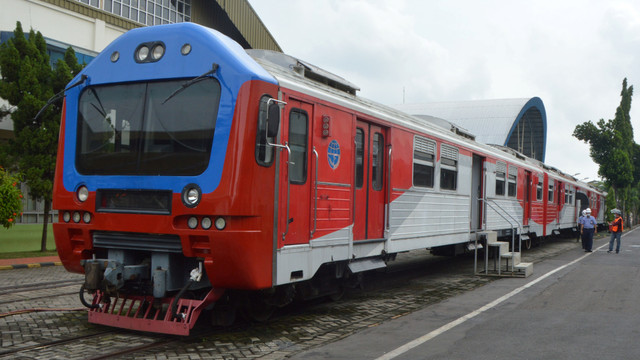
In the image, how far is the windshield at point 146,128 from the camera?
643 centimetres

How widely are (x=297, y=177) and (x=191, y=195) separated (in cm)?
142

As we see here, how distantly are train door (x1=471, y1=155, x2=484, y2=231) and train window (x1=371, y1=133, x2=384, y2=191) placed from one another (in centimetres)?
583

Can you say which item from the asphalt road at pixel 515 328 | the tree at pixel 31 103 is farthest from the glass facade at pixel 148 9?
the asphalt road at pixel 515 328

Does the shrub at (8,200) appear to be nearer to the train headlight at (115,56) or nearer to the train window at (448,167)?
the train headlight at (115,56)

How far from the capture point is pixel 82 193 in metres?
6.94

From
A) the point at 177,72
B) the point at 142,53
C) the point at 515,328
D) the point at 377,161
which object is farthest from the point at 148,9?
the point at 515,328

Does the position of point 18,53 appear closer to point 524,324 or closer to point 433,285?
point 433,285

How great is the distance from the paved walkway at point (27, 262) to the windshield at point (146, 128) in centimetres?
821

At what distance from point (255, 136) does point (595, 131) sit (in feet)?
132

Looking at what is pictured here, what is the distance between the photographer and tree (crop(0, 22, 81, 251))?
15.7 metres

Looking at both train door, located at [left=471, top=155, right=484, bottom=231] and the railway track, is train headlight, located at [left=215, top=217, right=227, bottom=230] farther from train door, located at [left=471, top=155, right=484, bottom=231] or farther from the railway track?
train door, located at [left=471, top=155, right=484, bottom=231]

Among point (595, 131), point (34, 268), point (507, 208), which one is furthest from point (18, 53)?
point (595, 131)

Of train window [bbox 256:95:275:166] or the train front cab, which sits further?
train window [bbox 256:95:275:166]

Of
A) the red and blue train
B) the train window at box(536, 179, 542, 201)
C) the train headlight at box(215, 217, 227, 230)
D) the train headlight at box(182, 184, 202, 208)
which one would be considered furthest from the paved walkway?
the train window at box(536, 179, 542, 201)
